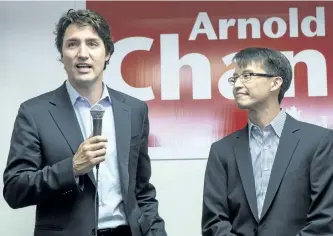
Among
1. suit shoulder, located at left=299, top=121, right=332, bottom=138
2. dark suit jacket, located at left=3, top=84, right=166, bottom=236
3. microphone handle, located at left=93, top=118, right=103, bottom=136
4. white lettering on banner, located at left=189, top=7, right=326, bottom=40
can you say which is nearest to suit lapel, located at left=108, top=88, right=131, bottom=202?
dark suit jacket, located at left=3, top=84, right=166, bottom=236

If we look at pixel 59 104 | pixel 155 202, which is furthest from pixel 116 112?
pixel 155 202

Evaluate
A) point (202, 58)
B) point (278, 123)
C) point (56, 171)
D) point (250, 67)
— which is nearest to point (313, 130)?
point (278, 123)

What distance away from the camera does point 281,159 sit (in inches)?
95.6

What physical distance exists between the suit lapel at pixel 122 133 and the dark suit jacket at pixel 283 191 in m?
0.45

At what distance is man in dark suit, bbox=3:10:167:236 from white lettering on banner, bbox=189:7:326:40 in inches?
42.6

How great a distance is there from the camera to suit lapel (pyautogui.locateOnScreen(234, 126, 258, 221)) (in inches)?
94.0

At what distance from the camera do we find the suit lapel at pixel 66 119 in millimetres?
2207

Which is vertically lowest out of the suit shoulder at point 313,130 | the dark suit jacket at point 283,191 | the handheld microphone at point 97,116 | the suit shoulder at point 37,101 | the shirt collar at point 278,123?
the dark suit jacket at point 283,191

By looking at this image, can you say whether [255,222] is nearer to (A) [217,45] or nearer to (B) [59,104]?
(B) [59,104]

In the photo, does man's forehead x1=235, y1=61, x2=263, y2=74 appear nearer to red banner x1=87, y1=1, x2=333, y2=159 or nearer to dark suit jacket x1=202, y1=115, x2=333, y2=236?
dark suit jacket x1=202, y1=115, x2=333, y2=236

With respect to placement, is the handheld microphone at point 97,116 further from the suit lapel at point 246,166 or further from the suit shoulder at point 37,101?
the suit lapel at point 246,166

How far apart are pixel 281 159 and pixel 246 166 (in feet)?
0.53

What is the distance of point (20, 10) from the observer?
3.44m

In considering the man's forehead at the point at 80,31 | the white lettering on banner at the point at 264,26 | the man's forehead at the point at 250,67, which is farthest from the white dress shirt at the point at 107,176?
the white lettering on banner at the point at 264,26
